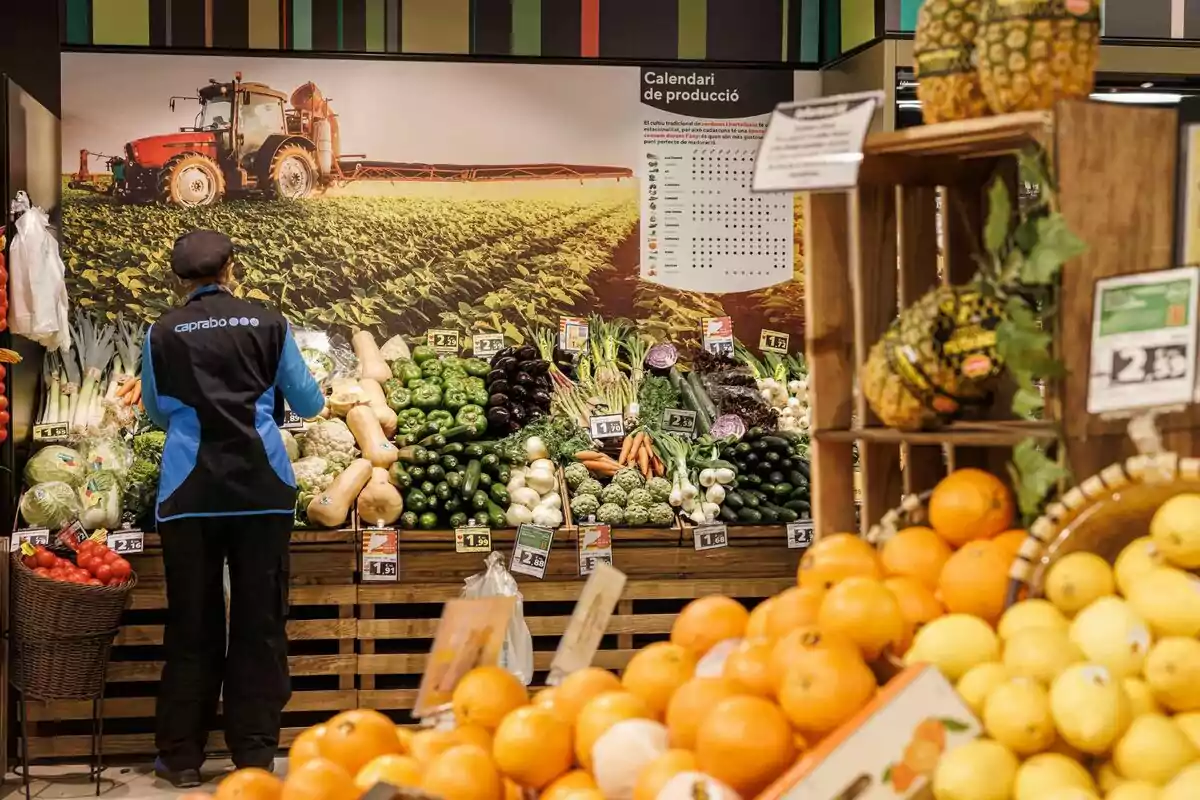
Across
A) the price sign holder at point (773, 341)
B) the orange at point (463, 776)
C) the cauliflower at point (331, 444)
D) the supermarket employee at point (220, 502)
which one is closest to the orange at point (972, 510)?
the orange at point (463, 776)

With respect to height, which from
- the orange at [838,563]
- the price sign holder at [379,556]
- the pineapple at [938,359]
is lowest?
the price sign holder at [379,556]

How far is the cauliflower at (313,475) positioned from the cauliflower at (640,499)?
3.72 feet

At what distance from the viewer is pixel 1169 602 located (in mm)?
1633

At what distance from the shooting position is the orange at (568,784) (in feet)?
5.84

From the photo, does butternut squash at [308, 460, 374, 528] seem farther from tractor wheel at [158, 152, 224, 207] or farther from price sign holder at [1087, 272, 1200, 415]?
price sign holder at [1087, 272, 1200, 415]

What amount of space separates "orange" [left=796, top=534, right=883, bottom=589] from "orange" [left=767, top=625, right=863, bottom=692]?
0.28m

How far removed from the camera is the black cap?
4.40 meters

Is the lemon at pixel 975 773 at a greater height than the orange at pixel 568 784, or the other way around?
the lemon at pixel 975 773

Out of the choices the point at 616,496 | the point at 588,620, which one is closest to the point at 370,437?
the point at 616,496

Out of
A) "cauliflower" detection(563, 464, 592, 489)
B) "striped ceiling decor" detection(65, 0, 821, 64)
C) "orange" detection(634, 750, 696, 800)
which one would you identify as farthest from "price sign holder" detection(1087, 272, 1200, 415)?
"striped ceiling decor" detection(65, 0, 821, 64)

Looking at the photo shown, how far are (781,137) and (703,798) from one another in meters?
1.04

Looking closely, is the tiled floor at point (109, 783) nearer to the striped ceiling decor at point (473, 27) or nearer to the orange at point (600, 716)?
the striped ceiling decor at point (473, 27)

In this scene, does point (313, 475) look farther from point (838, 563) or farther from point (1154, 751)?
point (1154, 751)

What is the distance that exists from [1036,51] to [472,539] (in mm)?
3339
